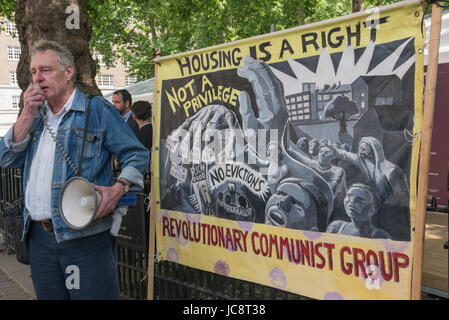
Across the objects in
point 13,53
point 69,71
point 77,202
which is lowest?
point 77,202

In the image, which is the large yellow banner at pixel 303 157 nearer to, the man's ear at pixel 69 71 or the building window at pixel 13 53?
the man's ear at pixel 69 71

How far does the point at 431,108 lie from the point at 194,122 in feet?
5.59

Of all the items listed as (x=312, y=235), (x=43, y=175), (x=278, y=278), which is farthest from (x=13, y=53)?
(x=312, y=235)

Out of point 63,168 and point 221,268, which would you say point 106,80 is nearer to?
point 221,268

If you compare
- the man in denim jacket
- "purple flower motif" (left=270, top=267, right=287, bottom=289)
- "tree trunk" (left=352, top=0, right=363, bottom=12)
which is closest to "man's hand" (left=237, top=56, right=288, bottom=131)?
the man in denim jacket

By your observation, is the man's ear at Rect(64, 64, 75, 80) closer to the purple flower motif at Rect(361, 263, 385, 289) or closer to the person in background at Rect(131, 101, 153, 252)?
the person in background at Rect(131, 101, 153, 252)

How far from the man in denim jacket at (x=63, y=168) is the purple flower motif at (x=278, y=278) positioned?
995 mm

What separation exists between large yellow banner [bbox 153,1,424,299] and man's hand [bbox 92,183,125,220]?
892 mm

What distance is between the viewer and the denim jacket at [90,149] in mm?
2391

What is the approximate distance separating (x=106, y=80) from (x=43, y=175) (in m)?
51.5

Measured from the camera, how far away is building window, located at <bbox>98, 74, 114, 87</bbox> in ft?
167

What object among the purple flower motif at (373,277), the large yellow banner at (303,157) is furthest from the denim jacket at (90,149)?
the purple flower motif at (373,277)

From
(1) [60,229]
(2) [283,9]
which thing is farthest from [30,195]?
(2) [283,9]

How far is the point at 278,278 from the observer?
271 cm
